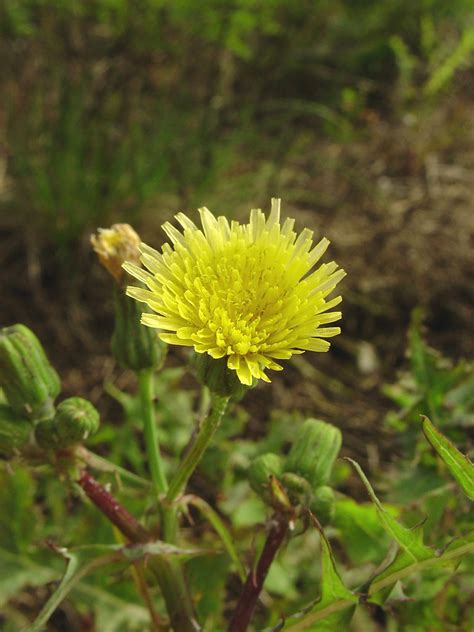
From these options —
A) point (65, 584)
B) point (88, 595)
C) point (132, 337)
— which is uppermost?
point (132, 337)

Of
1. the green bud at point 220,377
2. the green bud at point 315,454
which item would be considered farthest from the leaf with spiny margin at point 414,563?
the green bud at point 220,377

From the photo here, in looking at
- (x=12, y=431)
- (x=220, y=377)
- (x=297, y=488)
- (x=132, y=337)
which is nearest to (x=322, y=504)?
(x=297, y=488)

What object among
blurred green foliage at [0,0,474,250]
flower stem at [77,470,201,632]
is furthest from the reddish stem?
blurred green foliage at [0,0,474,250]

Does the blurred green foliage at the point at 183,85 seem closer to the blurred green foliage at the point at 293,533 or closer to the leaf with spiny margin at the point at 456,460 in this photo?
the blurred green foliage at the point at 293,533

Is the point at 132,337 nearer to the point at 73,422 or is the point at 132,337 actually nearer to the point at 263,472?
the point at 73,422

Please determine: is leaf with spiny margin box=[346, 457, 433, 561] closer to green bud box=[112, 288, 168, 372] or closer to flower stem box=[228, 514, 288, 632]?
flower stem box=[228, 514, 288, 632]

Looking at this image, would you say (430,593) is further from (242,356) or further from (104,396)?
(104,396)
